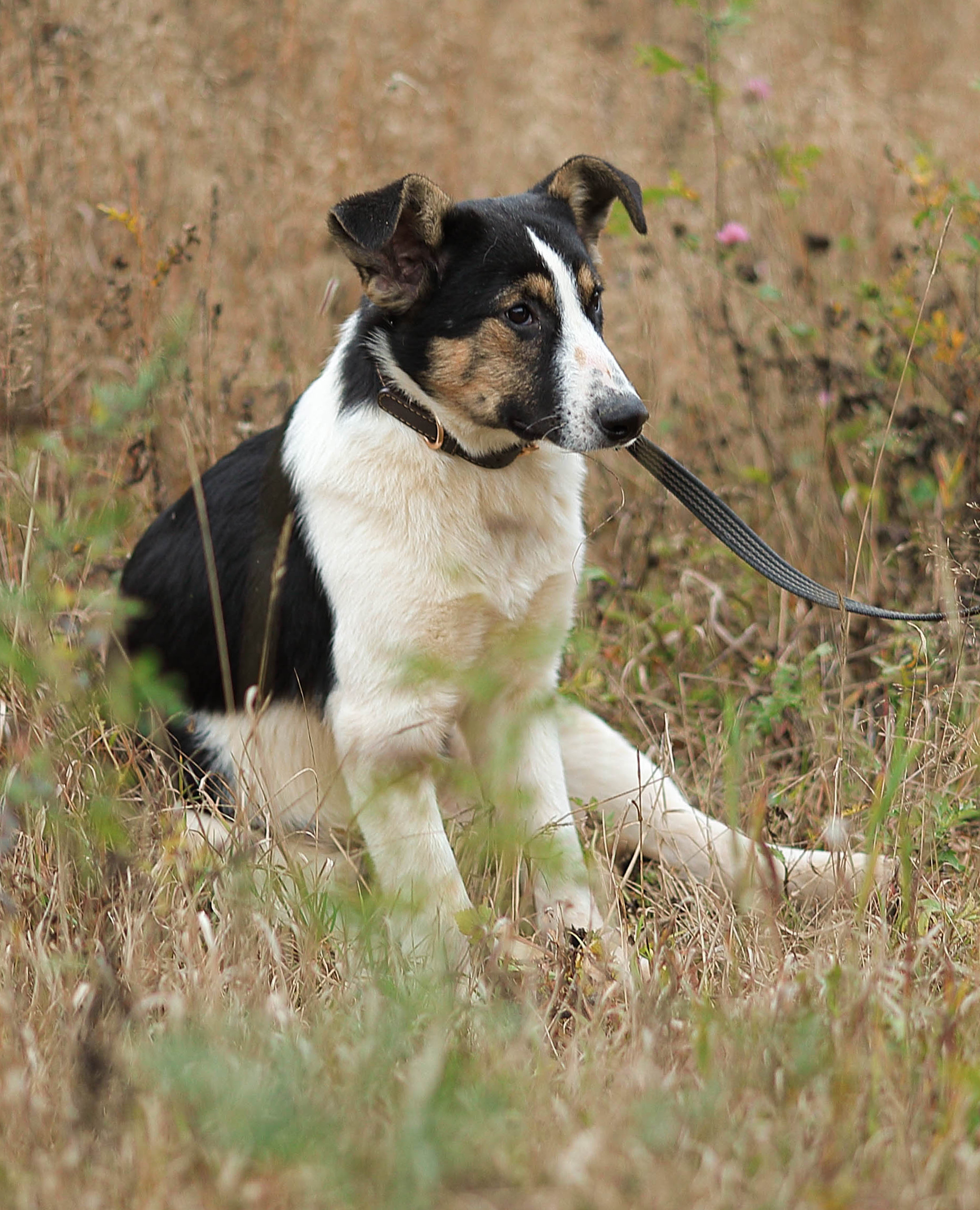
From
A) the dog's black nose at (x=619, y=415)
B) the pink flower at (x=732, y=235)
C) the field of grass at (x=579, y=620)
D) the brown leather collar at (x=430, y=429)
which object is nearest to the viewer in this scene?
the field of grass at (x=579, y=620)

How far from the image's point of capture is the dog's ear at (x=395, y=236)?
106 inches

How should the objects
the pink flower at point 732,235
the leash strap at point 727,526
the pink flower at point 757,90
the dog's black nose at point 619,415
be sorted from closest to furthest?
the dog's black nose at point 619,415, the leash strap at point 727,526, the pink flower at point 732,235, the pink flower at point 757,90

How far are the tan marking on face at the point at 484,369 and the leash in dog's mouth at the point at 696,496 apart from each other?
0.09m

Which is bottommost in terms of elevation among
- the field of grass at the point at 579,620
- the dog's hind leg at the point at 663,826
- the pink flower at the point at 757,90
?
the dog's hind leg at the point at 663,826

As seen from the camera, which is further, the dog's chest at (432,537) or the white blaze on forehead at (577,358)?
the dog's chest at (432,537)

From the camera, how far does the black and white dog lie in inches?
110

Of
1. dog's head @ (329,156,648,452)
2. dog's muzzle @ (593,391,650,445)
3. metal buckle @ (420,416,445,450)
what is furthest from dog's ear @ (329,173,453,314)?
dog's muzzle @ (593,391,650,445)

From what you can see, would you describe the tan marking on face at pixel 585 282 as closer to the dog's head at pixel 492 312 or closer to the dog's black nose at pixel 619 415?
the dog's head at pixel 492 312

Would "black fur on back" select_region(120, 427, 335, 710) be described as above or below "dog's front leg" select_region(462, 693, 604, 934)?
above

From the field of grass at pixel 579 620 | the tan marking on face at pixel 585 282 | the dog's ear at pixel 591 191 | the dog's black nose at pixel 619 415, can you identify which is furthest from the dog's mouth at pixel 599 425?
the field of grass at pixel 579 620

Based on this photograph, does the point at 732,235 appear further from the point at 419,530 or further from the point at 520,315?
the point at 419,530

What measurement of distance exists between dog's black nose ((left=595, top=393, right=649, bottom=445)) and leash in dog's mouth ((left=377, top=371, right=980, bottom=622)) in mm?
49

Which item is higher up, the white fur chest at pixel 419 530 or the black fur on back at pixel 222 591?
the white fur chest at pixel 419 530

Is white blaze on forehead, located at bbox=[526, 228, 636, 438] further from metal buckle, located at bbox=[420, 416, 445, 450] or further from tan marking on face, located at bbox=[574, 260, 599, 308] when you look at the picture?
metal buckle, located at bbox=[420, 416, 445, 450]
